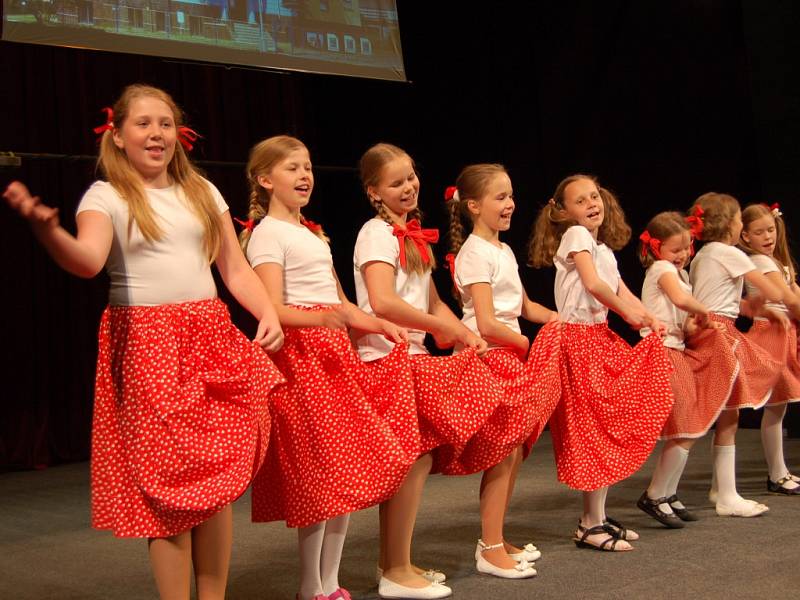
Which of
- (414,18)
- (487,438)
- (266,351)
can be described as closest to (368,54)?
(414,18)

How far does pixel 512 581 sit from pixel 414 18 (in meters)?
5.21

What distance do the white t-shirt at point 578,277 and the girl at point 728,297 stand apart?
668 mm

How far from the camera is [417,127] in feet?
24.1

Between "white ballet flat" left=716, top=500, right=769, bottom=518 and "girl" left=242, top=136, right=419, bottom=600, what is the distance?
167 cm

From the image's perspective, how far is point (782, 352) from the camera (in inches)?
166

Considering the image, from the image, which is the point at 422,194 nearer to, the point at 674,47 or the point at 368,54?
the point at 368,54

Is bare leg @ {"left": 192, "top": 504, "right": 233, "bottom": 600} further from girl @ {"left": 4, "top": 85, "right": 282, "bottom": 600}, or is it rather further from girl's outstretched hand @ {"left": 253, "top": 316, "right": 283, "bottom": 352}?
girl's outstretched hand @ {"left": 253, "top": 316, "right": 283, "bottom": 352}

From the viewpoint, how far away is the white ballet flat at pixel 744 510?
3641 millimetres

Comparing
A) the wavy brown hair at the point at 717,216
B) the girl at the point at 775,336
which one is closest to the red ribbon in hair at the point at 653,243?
the wavy brown hair at the point at 717,216

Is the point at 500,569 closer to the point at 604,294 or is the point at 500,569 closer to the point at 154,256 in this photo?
the point at 604,294

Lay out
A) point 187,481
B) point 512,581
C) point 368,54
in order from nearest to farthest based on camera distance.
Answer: point 187,481
point 512,581
point 368,54

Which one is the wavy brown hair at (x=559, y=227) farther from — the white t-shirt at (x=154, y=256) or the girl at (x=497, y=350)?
the white t-shirt at (x=154, y=256)

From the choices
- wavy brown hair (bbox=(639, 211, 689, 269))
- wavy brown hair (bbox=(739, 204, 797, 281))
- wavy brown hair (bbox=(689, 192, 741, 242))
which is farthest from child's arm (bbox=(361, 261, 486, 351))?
wavy brown hair (bbox=(739, 204, 797, 281))

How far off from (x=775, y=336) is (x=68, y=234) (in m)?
3.33
